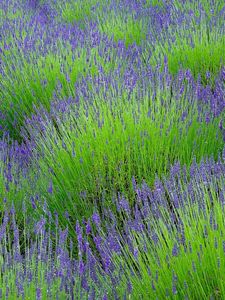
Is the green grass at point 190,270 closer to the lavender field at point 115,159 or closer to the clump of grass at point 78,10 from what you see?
the lavender field at point 115,159

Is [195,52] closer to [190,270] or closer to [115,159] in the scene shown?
[115,159]

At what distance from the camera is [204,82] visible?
3949 mm

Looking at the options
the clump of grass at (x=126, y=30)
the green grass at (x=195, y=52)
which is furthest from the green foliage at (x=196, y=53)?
the clump of grass at (x=126, y=30)

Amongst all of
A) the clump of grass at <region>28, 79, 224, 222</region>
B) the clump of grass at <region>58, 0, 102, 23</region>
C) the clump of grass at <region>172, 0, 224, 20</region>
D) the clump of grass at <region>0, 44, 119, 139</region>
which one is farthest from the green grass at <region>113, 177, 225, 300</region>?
the clump of grass at <region>58, 0, 102, 23</region>

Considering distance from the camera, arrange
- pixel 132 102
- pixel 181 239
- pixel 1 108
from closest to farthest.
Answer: pixel 181 239 < pixel 132 102 < pixel 1 108

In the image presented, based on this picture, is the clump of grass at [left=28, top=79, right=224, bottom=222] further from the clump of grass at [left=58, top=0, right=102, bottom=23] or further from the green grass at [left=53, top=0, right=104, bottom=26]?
the clump of grass at [left=58, top=0, right=102, bottom=23]

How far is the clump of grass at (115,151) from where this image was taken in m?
2.71

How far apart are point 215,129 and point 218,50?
1266 millimetres

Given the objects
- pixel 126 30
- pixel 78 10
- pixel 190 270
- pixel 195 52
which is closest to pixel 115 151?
pixel 190 270

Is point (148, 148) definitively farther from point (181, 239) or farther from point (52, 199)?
point (181, 239)

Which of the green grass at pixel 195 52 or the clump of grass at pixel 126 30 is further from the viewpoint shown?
the clump of grass at pixel 126 30

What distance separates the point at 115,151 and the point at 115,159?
48mm

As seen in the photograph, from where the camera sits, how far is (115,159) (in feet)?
9.12

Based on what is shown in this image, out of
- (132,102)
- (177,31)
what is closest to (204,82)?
(177,31)
